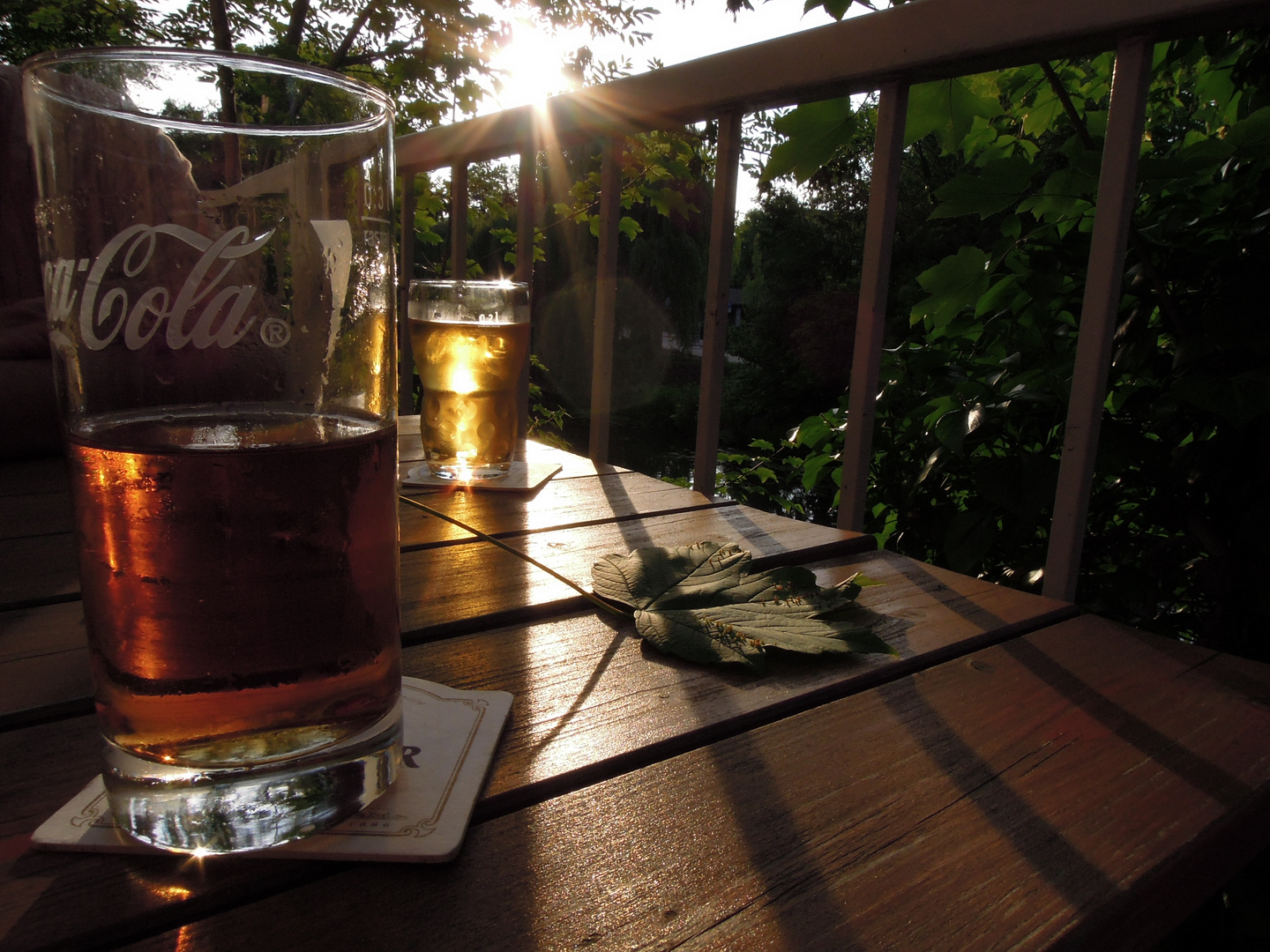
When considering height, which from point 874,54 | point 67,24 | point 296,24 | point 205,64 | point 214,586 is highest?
point 67,24

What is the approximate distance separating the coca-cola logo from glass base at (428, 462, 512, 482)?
88cm

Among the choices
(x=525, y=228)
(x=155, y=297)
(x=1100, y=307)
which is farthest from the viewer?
(x=525, y=228)

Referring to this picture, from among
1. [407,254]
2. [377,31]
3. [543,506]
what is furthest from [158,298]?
[377,31]

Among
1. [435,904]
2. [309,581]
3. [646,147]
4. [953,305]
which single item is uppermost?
[646,147]

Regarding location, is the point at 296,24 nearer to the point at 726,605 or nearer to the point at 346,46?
the point at 346,46

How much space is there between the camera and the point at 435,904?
373mm

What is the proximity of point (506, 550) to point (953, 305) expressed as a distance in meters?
0.83

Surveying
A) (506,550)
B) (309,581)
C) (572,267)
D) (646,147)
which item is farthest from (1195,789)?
(572,267)

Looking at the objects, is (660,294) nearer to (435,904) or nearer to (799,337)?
(799,337)

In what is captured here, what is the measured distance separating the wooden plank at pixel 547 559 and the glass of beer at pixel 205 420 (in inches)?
11.8

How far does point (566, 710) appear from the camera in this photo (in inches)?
22.1

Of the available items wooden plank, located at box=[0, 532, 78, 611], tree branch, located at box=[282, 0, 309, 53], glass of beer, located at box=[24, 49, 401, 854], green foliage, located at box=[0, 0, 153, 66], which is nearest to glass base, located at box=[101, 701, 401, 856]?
glass of beer, located at box=[24, 49, 401, 854]

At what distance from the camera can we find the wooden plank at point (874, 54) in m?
0.93

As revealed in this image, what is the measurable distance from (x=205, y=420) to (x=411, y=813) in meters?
0.22
